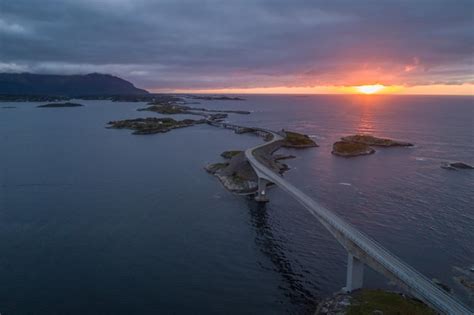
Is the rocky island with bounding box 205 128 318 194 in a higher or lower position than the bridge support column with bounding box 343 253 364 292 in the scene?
higher

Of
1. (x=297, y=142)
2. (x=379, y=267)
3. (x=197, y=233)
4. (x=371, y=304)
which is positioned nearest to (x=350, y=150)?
(x=297, y=142)

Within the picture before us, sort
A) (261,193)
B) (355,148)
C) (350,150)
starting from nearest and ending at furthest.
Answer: (261,193)
(350,150)
(355,148)

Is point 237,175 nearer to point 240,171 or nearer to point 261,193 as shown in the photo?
point 240,171

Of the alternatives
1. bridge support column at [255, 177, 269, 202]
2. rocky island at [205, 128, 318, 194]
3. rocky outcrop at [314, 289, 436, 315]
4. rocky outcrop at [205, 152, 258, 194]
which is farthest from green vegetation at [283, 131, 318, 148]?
rocky outcrop at [314, 289, 436, 315]

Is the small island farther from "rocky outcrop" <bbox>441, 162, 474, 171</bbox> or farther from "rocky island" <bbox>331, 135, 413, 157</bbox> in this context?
"rocky outcrop" <bbox>441, 162, 474, 171</bbox>

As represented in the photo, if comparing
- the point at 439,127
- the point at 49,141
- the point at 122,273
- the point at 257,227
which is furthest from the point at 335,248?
the point at 439,127

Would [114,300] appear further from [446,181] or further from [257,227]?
[446,181]

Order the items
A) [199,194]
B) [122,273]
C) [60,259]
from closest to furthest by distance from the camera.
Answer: [122,273] → [60,259] → [199,194]
